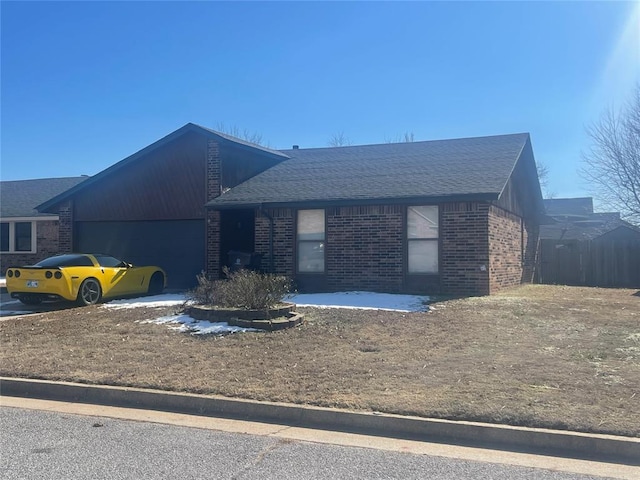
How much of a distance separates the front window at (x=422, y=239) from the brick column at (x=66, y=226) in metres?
11.0

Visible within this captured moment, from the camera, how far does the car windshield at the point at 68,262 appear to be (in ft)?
42.1

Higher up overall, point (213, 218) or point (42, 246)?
point (213, 218)

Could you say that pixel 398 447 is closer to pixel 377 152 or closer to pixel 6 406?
pixel 6 406

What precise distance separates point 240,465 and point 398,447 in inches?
54.5

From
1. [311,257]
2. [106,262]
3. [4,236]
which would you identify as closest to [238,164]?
[311,257]

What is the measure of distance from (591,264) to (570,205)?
74.3 ft

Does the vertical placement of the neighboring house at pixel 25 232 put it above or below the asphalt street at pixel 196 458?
above

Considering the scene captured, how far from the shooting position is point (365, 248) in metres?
14.9

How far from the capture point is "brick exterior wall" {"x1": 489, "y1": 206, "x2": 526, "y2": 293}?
14461 mm

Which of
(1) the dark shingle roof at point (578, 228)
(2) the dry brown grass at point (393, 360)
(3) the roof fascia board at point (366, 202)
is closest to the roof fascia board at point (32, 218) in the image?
(3) the roof fascia board at point (366, 202)

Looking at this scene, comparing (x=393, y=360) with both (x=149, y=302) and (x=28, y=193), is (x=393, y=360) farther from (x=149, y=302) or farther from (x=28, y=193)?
(x=28, y=193)

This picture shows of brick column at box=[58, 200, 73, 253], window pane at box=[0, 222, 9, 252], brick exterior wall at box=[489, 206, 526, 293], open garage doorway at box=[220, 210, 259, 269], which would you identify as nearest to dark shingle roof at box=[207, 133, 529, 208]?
open garage doorway at box=[220, 210, 259, 269]

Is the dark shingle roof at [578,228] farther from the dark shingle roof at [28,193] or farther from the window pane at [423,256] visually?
the dark shingle roof at [28,193]

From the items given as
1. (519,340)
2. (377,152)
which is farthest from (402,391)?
(377,152)
